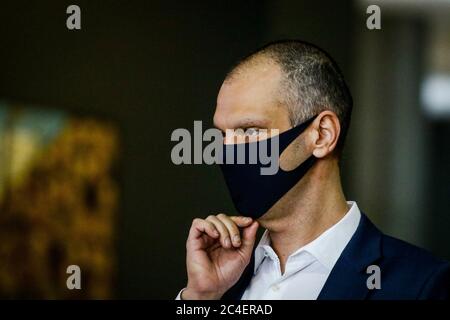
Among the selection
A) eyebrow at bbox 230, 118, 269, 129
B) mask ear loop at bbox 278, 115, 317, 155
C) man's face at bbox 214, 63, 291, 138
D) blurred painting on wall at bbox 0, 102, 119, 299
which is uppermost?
man's face at bbox 214, 63, 291, 138

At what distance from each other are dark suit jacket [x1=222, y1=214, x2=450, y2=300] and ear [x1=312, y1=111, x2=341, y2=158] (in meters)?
0.23

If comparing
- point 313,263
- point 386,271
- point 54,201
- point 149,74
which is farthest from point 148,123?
point 386,271

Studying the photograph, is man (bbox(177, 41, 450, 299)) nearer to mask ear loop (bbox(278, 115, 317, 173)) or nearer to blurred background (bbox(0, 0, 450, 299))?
mask ear loop (bbox(278, 115, 317, 173))

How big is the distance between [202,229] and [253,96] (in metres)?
0.38

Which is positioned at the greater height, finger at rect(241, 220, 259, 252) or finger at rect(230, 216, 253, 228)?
finger at rect(230, 216, 253, 228)

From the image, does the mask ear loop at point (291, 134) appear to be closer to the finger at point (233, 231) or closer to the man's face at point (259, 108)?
the man's face at point (259, 108)

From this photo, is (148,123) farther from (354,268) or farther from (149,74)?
(354,268)

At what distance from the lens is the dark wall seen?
7.30 feet

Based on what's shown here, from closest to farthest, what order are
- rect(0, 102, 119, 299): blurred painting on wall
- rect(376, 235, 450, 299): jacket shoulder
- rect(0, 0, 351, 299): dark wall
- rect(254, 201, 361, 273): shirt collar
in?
rect(376, 235, 450, 299): jacket shoulder
rect(254, 201, 361, 273): shirt collar
rect(0, 0, 351, 299): dark wall
rect(0, 102, 119, 299): blurred painting on wall

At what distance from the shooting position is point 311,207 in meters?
1.70

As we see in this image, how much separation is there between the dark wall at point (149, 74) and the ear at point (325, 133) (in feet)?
1.40

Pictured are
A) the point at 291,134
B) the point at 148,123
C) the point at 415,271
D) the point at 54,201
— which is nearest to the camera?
the point at 415,271

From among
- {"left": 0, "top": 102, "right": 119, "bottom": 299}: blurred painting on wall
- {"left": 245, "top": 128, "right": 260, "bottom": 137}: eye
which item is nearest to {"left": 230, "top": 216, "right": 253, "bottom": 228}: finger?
{"left": 245, "top": 128, "right": 260, "bottom": 137}: eye

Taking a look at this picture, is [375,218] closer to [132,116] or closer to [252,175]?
[132,116]
